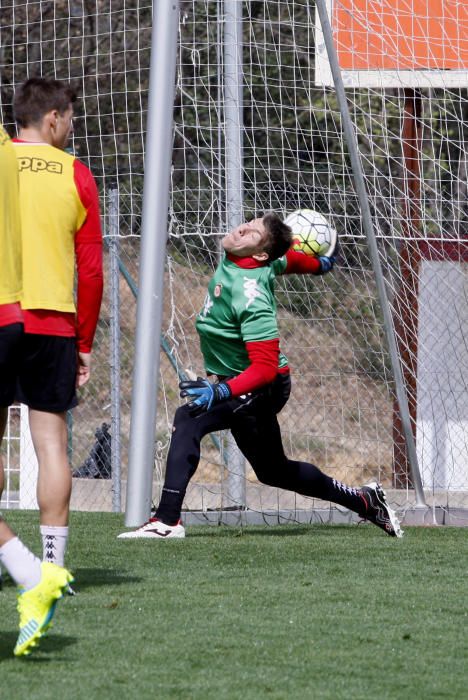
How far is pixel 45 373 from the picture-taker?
15.3 ft

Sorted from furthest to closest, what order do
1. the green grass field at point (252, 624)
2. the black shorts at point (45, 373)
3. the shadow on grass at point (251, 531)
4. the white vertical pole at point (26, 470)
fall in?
the white vertical pole at point (26, 470)
the shadow on grass at point (251, 531)
the black shorts at point (45, 373)
the green grass field at point (252, 624)

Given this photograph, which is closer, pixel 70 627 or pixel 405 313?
pixel 70 627

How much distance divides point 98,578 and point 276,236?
6.53 ft

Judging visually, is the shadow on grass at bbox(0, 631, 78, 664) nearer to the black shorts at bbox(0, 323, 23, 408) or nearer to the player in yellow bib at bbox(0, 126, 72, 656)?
the player in yellow bib at bbox(0, 126, 72, 656)

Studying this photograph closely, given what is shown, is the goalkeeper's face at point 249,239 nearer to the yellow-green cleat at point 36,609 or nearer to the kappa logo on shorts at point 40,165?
the kappa logo on shorts at point 40,165

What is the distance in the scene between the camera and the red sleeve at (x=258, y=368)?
6391 millimetres

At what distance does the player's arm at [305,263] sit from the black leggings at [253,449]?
570mm

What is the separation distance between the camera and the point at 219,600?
497 cm

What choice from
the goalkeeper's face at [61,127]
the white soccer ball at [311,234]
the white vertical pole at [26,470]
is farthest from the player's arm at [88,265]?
the white vertical pole at [26,470]

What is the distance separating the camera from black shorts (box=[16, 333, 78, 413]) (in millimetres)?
4645

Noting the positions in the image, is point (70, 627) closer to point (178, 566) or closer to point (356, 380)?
point (178, 566)

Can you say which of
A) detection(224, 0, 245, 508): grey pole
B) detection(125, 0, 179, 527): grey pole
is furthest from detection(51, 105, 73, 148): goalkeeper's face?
detection(224, 0, 245, 508): grey pole

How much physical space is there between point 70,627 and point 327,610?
0.96m

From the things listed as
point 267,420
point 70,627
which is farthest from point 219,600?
point 267,420
